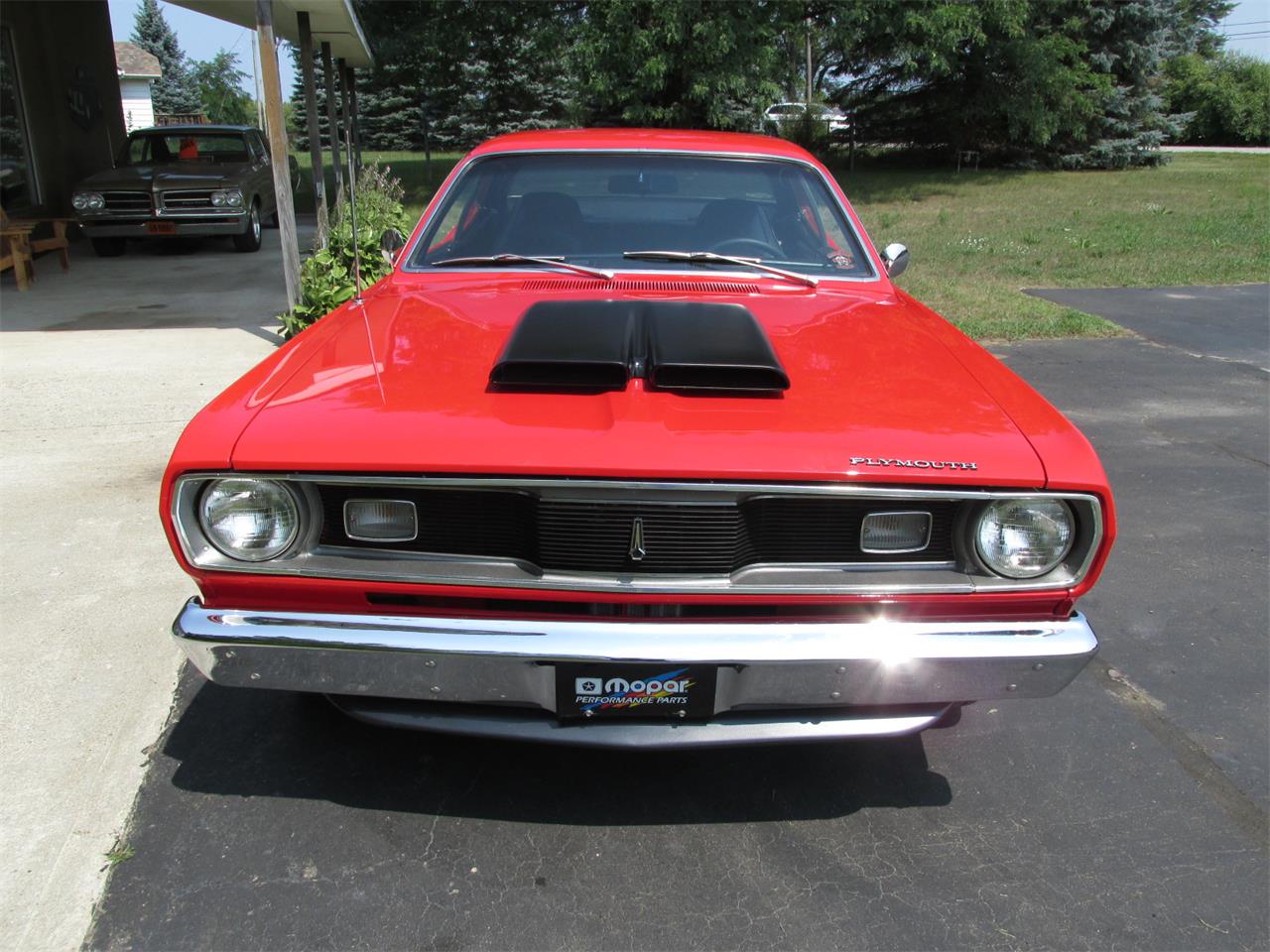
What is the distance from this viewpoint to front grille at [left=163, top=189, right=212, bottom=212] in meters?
11.4

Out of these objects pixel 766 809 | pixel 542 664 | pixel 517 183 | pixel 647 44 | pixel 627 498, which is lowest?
pixel 766 809

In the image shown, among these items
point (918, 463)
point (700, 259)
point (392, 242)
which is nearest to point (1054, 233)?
point (700, 259)

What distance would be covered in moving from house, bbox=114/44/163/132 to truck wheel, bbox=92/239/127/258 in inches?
1166

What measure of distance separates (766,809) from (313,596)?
128 cm

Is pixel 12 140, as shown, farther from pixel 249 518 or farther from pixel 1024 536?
pixel 1024 536

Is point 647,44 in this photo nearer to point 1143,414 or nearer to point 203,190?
point 203,190

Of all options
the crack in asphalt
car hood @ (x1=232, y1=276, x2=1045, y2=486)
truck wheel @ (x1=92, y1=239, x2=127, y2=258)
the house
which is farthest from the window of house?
the house

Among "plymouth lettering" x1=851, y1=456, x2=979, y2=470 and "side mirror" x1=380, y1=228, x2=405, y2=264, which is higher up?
"side mirror" x1=380, y1=228, x2=405, y2=264

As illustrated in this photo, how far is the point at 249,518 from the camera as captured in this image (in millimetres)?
2244

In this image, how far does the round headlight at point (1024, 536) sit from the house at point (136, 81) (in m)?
41.9

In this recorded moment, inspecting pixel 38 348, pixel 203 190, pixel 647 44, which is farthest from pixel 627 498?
pixel 647 44

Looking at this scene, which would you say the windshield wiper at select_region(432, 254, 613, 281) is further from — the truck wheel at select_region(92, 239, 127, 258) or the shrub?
the truck wheel at select_region(92, 239, 127, 258)

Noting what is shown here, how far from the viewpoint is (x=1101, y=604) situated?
3758mm

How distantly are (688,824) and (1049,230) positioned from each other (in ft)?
44.8
